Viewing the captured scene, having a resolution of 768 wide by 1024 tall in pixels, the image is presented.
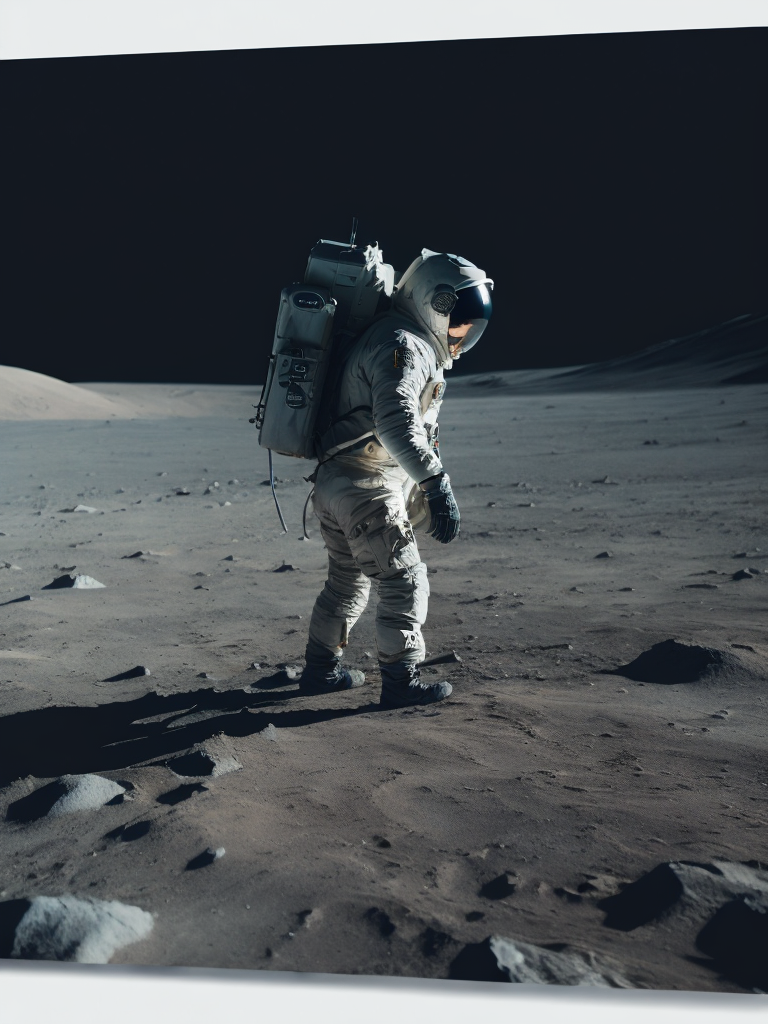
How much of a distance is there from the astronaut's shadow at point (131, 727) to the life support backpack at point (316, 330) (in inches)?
30.2

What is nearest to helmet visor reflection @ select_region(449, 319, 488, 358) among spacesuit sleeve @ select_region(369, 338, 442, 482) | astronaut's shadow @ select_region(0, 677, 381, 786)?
spacesuit sleeve @ select_region(369, 338, 442, 482)

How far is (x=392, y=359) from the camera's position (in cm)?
274

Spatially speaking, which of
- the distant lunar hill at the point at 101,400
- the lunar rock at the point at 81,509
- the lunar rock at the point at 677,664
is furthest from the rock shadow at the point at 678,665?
the distant lunar hill at the point at 101,400

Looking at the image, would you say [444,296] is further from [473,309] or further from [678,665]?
[678,665]

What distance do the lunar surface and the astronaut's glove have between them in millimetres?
541

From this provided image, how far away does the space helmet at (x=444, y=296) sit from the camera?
9.30 feet

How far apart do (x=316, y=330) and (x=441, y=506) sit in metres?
0.62

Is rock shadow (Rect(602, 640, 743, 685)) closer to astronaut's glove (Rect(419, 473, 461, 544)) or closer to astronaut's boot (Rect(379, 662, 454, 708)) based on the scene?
astronaut's boot (Rect(379, 662, 454, 708))

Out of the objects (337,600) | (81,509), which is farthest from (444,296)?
(81,509)

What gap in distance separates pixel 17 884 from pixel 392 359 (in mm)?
1556

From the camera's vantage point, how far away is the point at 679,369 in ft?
57.1

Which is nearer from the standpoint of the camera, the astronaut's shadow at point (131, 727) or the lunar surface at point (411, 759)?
the lunar surface at point (411, 759)

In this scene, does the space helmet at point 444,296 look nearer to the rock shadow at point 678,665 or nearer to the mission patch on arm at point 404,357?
the mission patch on arm at point 404,357

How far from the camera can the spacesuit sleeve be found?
269cm
